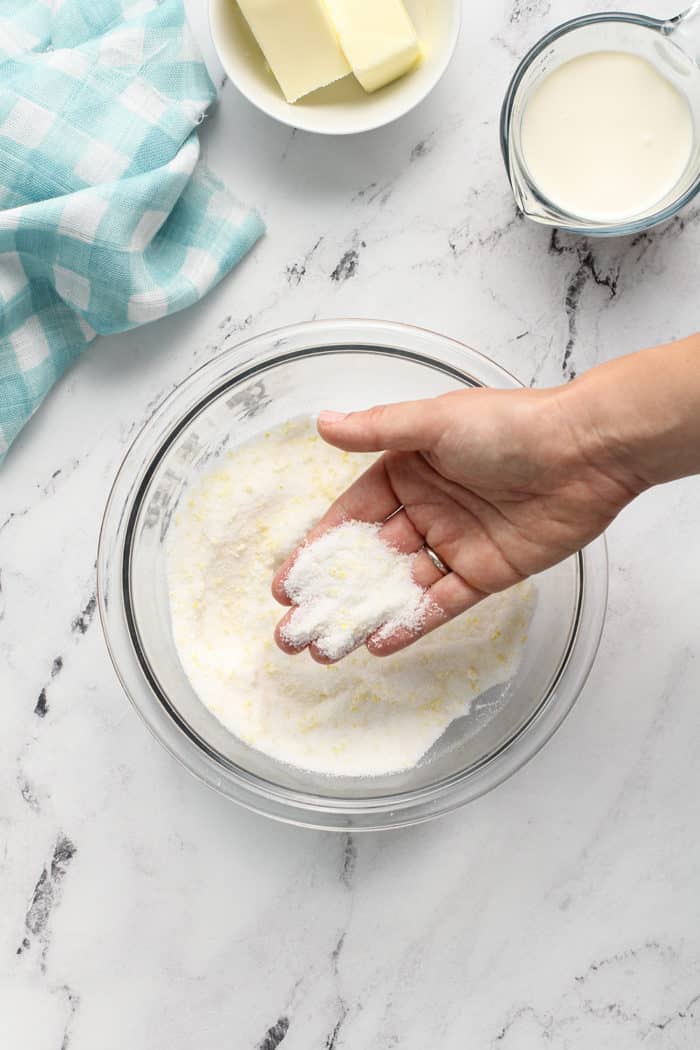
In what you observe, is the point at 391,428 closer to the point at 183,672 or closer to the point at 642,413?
the point at 642,413

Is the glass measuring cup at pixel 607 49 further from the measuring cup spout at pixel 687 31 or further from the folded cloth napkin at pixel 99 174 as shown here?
the folded cloth napkin at pixel 99 174

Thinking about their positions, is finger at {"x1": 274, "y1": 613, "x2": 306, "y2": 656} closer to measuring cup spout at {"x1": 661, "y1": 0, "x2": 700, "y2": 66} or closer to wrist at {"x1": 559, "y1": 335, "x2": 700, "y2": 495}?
wrist at {"x1": 559, "y1": 335, "x2": 700, "y2": 495}

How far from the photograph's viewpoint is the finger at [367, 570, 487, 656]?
1.25 m

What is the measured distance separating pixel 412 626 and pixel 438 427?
0.29 m

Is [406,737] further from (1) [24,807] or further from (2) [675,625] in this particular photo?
(1) [24,807]

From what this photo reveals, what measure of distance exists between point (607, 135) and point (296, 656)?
2.93 feet

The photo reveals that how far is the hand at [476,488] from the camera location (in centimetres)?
114

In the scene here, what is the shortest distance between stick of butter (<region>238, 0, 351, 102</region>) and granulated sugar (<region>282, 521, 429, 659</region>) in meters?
0.66

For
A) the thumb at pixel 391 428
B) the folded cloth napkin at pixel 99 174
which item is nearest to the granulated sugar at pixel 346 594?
the thumb at pixel 391 428

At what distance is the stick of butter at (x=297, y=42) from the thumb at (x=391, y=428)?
54 cm

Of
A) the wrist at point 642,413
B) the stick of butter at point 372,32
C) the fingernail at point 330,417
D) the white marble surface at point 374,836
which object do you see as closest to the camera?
→ the wrist at point 642,413

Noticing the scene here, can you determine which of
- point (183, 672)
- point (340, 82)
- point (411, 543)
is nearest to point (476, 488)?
point (411, 543)

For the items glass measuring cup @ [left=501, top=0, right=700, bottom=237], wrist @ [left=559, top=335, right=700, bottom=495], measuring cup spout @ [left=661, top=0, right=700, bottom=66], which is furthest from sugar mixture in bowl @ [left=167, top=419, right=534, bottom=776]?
measuring cup spout @ [left=661, top=0, right=700, bottom=66]

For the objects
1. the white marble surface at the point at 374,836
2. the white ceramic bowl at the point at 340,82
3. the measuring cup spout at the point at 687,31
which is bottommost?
the white marble surface at the point at 374,836
